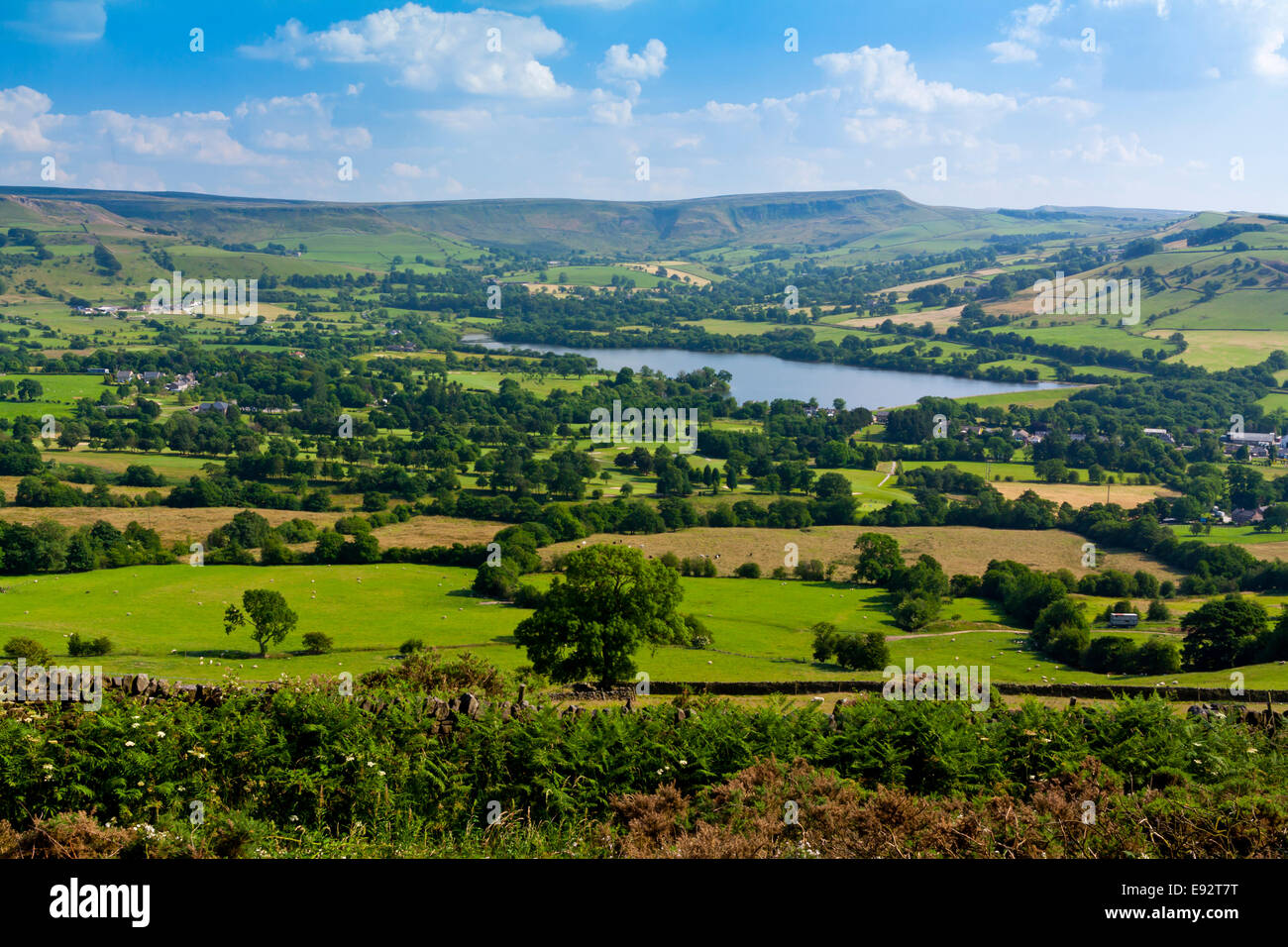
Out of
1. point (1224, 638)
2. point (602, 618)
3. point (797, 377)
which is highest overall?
point (797, 377)

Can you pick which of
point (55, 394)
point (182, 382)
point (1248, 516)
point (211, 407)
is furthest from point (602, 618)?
point (182, 382)

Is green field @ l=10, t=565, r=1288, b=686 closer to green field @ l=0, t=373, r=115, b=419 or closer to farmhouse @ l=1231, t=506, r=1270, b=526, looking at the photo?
farmhouse @ l=1231, t=506, r=1270, b=526

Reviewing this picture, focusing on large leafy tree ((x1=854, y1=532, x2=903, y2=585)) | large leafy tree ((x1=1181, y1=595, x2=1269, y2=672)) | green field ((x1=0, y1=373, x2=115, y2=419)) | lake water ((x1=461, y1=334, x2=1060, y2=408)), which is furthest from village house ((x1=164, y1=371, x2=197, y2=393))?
large leafy tree ((x1=1181, y1=595, x2=1269, y2=672))

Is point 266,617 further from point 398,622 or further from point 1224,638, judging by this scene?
point 1224,638

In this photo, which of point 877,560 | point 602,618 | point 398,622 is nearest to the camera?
point 602,618

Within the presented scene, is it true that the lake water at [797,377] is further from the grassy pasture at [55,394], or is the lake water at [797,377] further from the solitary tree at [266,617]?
the solitary tree at [266,617]
